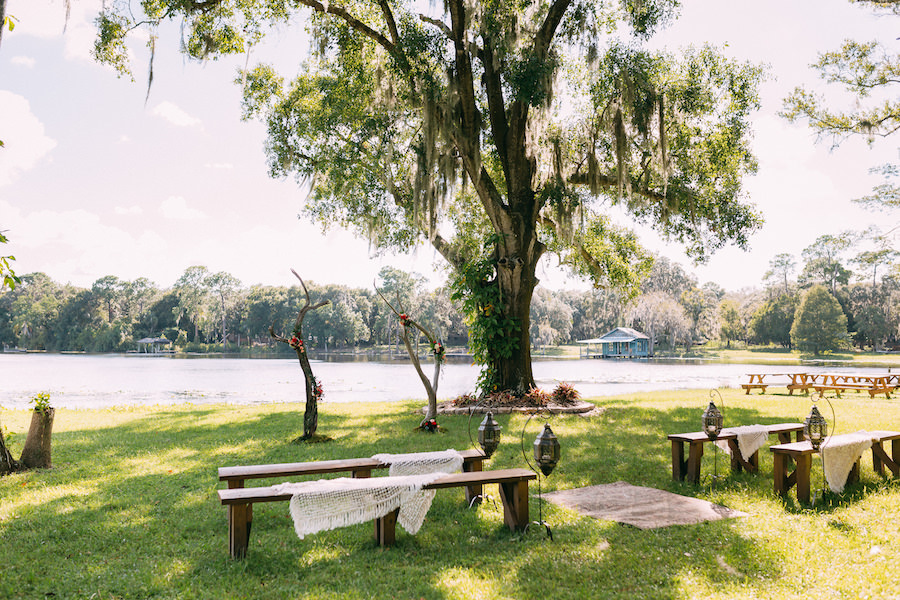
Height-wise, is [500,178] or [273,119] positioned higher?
[273,119]

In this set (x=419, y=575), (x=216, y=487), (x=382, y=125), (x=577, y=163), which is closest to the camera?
(x=419, y=575)

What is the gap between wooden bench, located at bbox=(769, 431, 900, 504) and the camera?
16.5ft

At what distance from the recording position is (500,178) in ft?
47.1

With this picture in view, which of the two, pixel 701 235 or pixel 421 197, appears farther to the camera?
pixel 701 235

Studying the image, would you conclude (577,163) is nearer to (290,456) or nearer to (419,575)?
(290,456)

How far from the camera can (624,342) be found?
58562 millimetres

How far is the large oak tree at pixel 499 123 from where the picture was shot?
1098 cm

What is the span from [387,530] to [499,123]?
9734 millimetres

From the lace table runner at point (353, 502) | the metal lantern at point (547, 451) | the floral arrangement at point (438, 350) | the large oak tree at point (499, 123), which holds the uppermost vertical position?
the large oak tree at point (499, 123)

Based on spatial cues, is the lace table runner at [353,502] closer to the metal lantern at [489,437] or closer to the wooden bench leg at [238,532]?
the wooden bench leg at [238,532]

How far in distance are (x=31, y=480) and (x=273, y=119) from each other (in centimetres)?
949

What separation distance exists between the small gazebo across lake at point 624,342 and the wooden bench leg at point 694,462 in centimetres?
4790

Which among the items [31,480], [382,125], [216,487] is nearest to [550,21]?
[382,125]

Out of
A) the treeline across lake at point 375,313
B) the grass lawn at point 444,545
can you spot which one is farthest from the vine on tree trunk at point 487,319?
the treeline across lake at point 375,313
